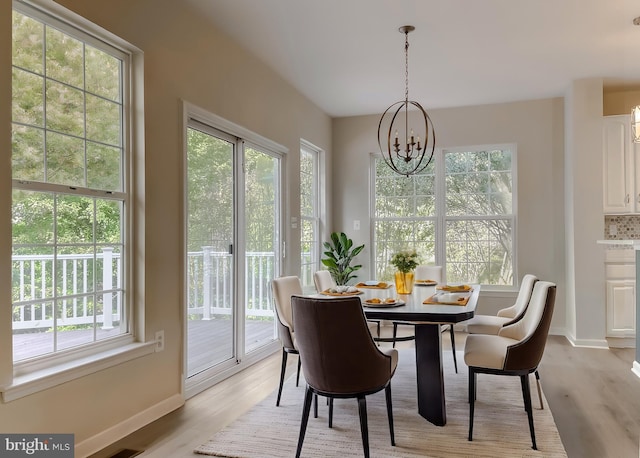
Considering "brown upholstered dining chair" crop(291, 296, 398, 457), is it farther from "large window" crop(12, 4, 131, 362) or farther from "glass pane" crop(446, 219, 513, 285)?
"glass pane" crop(446, 219, 513, 285)

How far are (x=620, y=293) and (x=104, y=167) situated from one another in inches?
199

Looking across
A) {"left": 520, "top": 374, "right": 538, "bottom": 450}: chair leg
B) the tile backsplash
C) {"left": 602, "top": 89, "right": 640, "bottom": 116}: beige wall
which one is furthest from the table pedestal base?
{"left": 602, "top": 89, "right": 640, "bottom": 116}: beige wall

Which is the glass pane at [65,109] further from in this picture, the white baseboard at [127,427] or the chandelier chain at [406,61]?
the chandelier chain at [406,61]

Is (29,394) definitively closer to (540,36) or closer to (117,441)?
(117,441)

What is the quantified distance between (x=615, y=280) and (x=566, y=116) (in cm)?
193

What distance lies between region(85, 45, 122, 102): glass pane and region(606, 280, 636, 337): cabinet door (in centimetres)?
500

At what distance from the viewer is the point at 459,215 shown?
606 centimetres

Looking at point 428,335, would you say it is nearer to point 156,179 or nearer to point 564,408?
point 564,408

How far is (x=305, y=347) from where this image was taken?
2.38 m

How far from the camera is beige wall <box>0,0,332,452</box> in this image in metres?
2.12

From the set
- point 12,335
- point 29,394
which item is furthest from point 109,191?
point 29,394

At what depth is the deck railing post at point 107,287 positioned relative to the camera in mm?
2729

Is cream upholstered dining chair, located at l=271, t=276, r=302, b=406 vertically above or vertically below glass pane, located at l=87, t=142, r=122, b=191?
below

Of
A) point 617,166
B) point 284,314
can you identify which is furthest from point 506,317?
point 617,166
